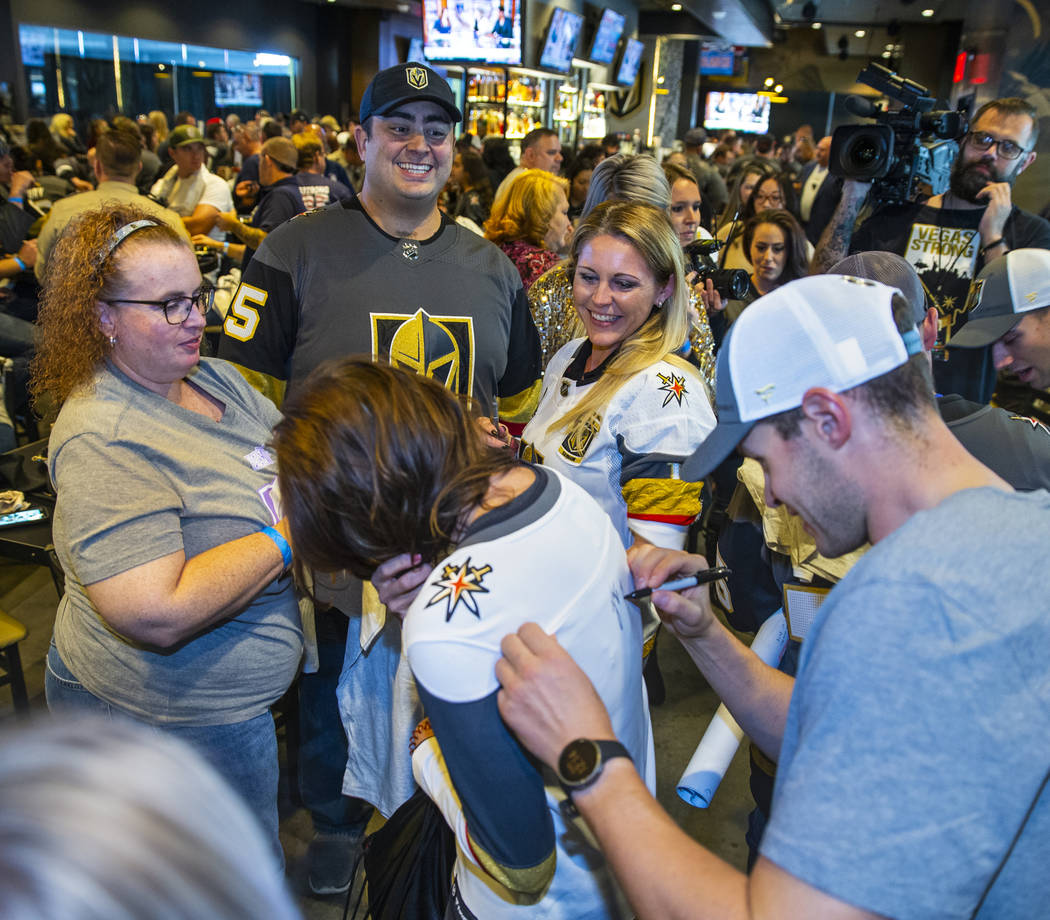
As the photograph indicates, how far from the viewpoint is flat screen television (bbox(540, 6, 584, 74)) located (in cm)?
1242

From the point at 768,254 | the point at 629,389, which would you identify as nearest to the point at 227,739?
the point at 629,389

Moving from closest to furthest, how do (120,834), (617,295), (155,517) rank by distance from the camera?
(120,834)
(155,517)
(617,295)

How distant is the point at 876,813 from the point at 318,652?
1.72 metres

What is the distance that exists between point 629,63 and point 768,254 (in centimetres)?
1427

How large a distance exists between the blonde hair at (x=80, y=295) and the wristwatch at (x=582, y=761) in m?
1.23

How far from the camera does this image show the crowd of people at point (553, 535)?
0.77m

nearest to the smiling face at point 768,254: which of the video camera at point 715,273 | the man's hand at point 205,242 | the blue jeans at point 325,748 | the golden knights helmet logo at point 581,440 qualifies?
the video camera at point 715,273

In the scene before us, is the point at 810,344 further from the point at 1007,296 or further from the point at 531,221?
the point at 531,221

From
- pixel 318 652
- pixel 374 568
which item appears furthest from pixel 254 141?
pixel 374 568

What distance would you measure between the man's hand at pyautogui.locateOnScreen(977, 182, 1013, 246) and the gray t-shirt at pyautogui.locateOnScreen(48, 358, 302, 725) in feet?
9.28

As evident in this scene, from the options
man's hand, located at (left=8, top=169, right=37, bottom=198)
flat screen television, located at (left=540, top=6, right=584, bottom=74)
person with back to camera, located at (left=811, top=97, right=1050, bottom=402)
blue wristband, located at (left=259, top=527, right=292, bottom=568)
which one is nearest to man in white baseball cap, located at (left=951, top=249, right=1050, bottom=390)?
person with back to camera, located at (left=811, top=97, right=1050, bottom=402)

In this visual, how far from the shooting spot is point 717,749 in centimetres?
168

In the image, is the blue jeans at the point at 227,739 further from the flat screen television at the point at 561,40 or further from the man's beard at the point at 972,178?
the flat screen television at the point at 561,40

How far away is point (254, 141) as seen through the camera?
9.39m
